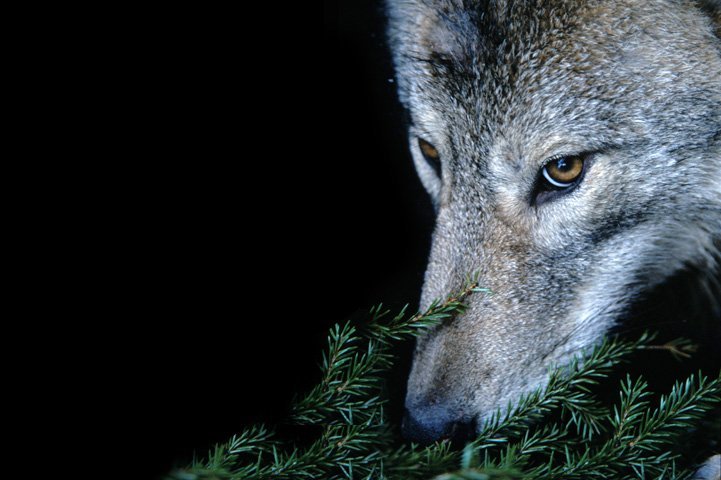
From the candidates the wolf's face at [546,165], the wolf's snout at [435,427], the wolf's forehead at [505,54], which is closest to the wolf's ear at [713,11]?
the wolf's face at [546,165]

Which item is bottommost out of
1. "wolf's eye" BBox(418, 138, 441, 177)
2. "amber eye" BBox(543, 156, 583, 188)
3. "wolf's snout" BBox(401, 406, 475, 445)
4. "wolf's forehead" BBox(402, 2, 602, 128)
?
"wolf's snout" BBox(401, 406, 475, 445)

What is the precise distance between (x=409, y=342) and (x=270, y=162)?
0.70 metres

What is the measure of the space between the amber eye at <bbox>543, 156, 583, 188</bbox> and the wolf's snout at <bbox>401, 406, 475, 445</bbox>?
64 centimetres

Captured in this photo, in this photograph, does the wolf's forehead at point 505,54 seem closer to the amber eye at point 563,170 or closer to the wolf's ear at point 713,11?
the amber eye at point 563,170

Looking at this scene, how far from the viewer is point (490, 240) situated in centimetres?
166

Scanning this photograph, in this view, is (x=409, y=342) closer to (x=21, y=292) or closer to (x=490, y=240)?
(x=490, y=240)

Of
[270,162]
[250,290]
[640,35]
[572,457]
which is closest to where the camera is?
[572,457]

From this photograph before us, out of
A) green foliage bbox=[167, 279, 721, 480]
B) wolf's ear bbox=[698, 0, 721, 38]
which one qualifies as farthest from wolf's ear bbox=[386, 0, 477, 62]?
green foliage bbox=[167, 279, 721, 480]

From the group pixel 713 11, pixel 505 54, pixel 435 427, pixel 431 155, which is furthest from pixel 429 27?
pixel 435 427

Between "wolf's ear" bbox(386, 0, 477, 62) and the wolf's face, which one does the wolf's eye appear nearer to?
the wolf's face

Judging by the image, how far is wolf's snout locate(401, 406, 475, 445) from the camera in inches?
59.2

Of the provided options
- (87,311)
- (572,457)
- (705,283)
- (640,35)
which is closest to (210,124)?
(87,311)

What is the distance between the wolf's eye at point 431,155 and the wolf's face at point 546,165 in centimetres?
9

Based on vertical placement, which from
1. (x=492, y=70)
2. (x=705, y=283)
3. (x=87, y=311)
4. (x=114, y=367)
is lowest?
(x=705, y=283)
